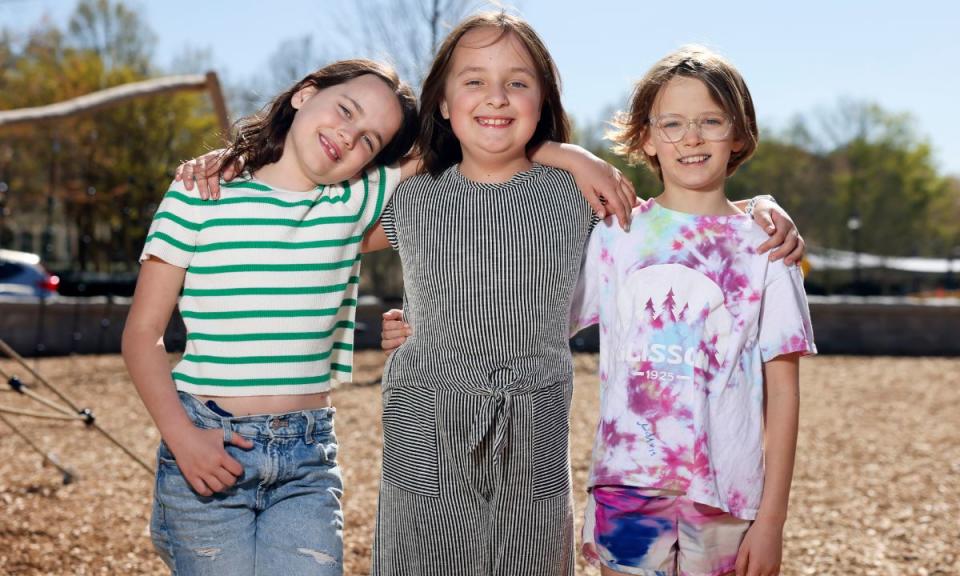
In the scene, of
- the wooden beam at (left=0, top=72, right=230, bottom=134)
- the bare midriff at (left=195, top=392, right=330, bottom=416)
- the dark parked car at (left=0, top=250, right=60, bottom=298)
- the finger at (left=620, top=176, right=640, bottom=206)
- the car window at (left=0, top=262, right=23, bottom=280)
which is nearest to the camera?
the bare midriff at (left=195, top=392, right=330, bottom=416)

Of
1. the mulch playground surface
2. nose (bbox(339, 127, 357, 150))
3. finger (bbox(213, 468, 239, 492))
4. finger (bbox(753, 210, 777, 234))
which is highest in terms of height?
nose (bbox(339, 127, 357, 150))

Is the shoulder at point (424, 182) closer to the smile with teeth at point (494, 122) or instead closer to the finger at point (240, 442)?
the smile with teeth at point (494, 122)

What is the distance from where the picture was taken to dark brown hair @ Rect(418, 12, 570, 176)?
2.19 metres

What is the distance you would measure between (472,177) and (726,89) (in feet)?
1.97

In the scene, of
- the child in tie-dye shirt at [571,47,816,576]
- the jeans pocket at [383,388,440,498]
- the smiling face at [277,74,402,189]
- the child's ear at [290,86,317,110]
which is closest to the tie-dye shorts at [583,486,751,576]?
the child in tie-dye shirt at [571,47,816,576]

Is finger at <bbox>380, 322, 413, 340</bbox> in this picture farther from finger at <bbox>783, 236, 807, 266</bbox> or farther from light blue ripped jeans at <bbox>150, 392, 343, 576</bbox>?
finger at <bbox>783, 236, 807, 266</bbox>

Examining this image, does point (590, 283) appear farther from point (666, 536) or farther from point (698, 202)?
point (666, 536)

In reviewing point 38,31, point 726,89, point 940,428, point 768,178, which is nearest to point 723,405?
point 726,89

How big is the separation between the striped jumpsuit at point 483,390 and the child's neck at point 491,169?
0.12 ft

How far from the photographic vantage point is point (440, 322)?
210cm

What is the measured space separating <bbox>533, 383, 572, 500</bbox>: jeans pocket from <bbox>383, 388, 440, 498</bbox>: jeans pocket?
0.70 feet

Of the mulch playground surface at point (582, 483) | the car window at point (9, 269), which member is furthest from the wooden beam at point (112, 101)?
the car window at point (9, 269)

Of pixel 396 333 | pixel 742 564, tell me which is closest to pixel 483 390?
pixel 396 333

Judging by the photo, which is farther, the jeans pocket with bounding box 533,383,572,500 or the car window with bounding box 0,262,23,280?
the car window with bounding box 0,262,23,280
